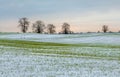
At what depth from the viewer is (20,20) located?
178 metres

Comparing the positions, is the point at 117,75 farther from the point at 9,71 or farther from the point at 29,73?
the point at 9,71

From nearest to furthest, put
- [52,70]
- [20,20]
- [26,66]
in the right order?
[52,70], [26,66], [20,20]

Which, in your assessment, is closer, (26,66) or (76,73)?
(76,73)

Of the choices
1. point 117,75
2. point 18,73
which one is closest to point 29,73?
point 18,73

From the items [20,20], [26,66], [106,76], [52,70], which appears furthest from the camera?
[20,20]

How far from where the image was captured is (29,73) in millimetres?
29375

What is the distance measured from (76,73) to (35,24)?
15531 cm

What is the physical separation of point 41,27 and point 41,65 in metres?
148

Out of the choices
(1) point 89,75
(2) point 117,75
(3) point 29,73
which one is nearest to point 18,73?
(3) point 29,73

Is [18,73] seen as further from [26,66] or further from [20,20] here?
[20,20]

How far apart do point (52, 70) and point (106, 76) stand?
214 inches

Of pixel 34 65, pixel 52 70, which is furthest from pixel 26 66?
pixel 52 70

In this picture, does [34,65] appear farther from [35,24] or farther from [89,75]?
[35,24]

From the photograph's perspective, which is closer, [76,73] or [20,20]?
[76,73]
